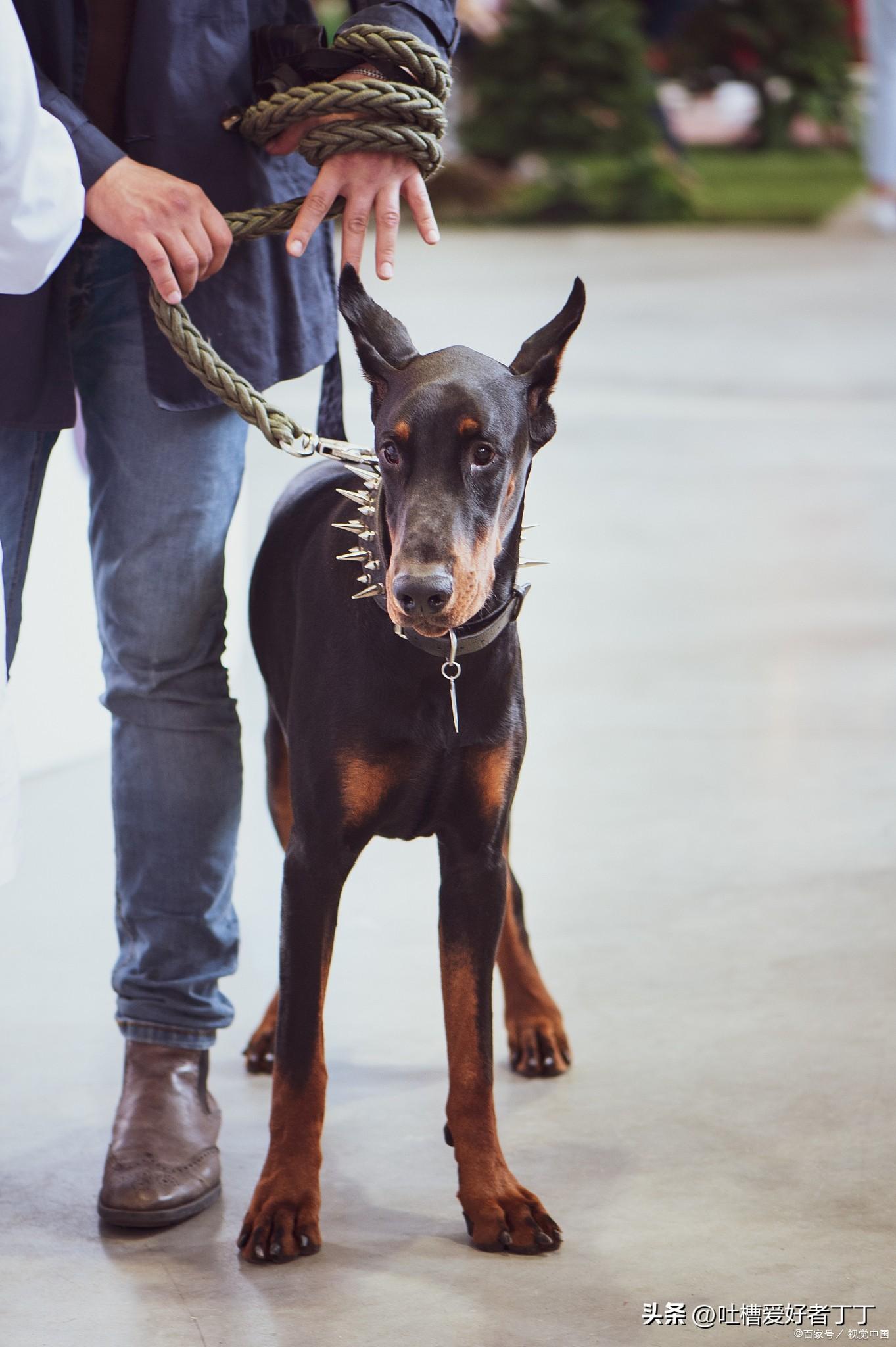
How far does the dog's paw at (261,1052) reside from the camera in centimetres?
Answer: 240

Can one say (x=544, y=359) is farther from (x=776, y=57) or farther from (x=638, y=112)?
(x=776, y=57)

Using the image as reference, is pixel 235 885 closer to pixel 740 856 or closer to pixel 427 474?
pixel 740 856

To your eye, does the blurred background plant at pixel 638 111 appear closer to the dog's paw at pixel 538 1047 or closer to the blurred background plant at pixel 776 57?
the blurred background plant at pixel 776 57

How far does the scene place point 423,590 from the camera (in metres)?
1.65

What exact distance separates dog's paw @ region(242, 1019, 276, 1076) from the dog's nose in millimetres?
946

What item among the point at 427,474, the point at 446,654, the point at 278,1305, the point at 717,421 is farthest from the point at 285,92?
the point at 717,421

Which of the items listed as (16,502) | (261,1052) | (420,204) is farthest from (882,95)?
(16,502)

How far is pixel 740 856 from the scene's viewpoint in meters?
3.13

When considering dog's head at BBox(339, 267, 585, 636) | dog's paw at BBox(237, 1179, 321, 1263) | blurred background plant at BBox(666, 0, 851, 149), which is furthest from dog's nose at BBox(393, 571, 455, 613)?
blurred background plant at BBox(666, 0, 851, 149)

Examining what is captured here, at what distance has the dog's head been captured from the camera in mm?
1679

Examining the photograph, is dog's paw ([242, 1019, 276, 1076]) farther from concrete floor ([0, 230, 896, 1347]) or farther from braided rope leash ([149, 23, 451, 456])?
braided rope leash ([149, 23, 451, 456])

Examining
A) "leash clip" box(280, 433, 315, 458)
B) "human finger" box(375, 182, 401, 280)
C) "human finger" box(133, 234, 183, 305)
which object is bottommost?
"leash clip" box(280, 433, 315, 458)

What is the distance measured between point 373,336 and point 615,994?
1205 millimetres

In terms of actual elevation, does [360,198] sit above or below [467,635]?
above
